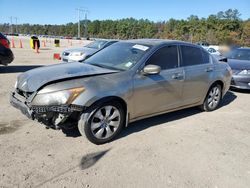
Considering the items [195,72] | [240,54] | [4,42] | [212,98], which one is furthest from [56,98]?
[240,54]

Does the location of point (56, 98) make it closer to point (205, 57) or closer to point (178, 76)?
point (178, 76)

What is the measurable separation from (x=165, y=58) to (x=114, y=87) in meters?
1.38

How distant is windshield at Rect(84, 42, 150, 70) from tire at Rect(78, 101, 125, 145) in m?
0.75

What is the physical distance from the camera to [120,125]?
14.2 ft

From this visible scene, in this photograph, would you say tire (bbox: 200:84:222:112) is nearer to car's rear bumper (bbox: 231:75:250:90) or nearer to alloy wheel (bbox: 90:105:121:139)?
car's rear bumper (bbox: 231:75:250:90)

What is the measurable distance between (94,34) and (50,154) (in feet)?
421

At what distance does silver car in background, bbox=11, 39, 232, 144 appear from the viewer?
376 cm

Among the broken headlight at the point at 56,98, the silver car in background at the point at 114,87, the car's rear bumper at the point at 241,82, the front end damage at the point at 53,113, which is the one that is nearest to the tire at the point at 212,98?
the silver car in background at the point at 114,87

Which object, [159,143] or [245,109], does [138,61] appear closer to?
[159,143]

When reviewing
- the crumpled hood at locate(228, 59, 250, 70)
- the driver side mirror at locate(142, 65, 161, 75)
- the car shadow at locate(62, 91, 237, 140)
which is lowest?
the car shadow at locate(62, 91, 237, 140)

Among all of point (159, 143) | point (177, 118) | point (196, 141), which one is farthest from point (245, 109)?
point (159, 143)

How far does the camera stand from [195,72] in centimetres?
545

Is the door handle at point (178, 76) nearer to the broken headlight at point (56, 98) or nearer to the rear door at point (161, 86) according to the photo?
the rear door at point (161, 86)

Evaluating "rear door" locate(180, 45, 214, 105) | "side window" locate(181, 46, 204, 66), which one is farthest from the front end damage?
"side window" locate(181, 46, 204, 66)
